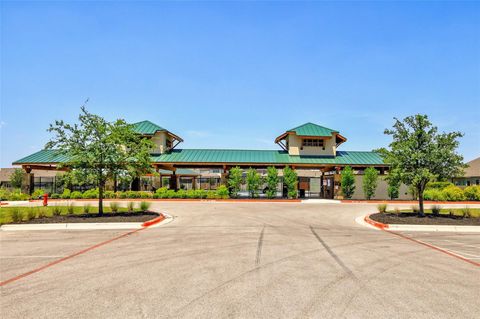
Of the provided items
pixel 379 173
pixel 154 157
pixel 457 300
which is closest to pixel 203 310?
pixel 457 300

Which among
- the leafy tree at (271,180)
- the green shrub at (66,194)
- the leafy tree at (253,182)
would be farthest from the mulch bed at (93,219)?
the green shrub at (66,194)

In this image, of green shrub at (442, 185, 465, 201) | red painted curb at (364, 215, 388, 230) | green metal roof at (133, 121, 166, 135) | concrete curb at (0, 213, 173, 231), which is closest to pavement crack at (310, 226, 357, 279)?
red painted curb at (364, 215, 388, 230)

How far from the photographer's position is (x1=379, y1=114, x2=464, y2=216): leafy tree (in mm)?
15828

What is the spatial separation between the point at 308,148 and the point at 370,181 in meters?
7.12

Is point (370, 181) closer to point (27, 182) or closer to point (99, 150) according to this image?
point (99, 150)

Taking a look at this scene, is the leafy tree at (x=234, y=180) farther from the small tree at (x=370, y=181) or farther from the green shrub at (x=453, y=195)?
the green shrub at (x=453, y=195)

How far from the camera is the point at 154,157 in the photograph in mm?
32062

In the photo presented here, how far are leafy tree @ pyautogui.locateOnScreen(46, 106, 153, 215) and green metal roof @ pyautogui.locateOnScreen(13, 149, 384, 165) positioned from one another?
14621 millimetres

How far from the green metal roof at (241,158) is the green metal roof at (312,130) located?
102 inches

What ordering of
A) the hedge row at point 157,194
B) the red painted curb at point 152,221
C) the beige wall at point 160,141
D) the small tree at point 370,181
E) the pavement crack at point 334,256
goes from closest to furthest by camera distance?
the pavement crack at point 334,256 → the red painted curb at point 152,221 → the hedge row at point 157,194 → the small tree at point 370,181 → the beige wall at point 160,141

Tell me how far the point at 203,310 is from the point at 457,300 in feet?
14.0

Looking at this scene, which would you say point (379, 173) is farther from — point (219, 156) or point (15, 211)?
point (15, 211)

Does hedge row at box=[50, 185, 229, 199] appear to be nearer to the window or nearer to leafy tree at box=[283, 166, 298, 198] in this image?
leafy tree at box=[283, 166, 298, 198]

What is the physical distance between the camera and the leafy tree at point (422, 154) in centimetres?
1583
